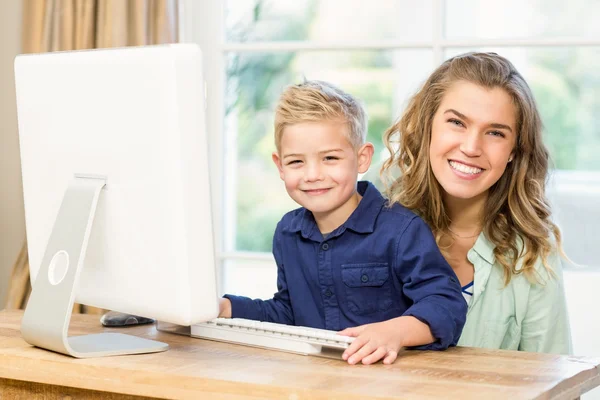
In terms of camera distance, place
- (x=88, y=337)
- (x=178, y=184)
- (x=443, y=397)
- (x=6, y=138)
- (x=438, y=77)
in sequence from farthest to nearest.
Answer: (x=6, y=138)
(x=438, y=77)
(x=88, y=337)
(x=178, y=184)
(x=443, y=397)

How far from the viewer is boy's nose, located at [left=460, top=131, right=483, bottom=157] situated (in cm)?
174

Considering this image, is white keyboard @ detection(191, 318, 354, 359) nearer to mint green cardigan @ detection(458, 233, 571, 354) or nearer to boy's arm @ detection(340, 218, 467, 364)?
boy's arm @ detection(340, 218, 467, 364)

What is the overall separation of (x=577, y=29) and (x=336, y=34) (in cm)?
77

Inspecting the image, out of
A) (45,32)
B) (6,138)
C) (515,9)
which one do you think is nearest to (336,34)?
(515,9)

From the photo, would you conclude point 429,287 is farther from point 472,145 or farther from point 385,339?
point 472,145

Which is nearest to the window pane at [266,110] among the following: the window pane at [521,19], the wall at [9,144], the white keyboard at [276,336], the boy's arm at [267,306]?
the window pane at [521,19]

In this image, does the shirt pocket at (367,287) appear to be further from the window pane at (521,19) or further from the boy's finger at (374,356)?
the window pane at (521,19)

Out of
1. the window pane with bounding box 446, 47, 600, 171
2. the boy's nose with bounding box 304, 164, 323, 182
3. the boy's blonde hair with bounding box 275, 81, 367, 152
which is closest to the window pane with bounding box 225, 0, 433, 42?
the window pane with bounding box 446, 47, 600, 171

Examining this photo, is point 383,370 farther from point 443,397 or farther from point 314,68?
point 314,68

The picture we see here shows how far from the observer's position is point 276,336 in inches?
56.2

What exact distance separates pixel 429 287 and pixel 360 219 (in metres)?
0.21

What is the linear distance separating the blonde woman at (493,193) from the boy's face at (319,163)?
254mm

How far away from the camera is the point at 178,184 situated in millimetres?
1227

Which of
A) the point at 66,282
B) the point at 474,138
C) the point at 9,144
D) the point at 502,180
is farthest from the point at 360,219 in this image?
the point at 9,144
